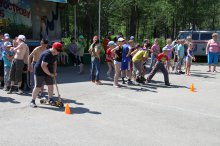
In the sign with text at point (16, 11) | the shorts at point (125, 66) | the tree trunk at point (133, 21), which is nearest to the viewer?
the shorts at point (125, 66)

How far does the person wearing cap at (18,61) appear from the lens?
9.96 metres

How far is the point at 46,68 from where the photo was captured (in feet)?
27.2

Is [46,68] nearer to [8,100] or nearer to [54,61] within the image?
[54,61]

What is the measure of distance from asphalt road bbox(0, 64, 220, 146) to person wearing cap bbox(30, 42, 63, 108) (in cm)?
49

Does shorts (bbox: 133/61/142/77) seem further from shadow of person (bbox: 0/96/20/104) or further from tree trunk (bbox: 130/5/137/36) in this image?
tree trunk (bbox: 130/5/137/36)

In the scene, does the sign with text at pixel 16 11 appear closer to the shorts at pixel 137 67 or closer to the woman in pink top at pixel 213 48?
the shorts at pixel 137 67

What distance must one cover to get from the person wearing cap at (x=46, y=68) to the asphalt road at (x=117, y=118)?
0.49 meters

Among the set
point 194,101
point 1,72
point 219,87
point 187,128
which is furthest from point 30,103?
point 219,87

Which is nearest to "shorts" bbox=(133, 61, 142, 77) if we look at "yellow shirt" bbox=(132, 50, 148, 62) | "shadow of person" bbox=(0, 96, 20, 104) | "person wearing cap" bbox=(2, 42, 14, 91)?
"yellow shirt" bbox=(132, 50, 148, 62)

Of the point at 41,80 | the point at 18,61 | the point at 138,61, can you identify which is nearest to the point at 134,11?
the point at 138,61

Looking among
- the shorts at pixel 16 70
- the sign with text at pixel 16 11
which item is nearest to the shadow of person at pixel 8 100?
the shorts at pixel 16 70

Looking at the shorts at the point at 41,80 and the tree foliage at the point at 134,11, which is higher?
the tree foliage at the point at 134,11

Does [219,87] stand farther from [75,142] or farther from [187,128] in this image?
[75,142]

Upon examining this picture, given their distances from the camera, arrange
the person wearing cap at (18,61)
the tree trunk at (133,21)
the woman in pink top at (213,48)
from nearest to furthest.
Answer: the person wearing cap at (18,61) < the woman in pink top at (213,48) < the tree trunk at (133,21)
